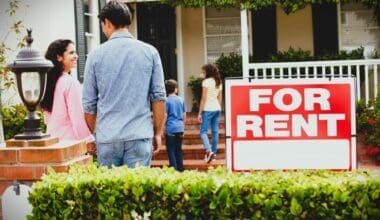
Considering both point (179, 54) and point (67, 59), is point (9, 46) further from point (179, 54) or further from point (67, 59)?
point (67, 59)

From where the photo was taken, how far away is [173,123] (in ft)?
33.3

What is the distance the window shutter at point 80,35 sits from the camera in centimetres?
1190

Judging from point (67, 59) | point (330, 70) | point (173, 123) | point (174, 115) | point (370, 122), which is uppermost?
point (67, 59)

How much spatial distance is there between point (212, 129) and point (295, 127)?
702 cm

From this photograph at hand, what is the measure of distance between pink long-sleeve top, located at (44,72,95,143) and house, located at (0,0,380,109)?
8.49m

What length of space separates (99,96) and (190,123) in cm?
796

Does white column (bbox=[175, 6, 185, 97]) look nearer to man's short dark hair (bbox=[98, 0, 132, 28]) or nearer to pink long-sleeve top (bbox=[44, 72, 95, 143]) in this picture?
pink long-sleeve top (bbox=[44, 72, 95, 143])

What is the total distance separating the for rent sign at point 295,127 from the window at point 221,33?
1086 centimetres

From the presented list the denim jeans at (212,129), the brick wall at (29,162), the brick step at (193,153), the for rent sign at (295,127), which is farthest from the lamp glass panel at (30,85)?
the brick step at (193,153)

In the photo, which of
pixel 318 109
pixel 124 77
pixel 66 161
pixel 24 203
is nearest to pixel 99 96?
pixel 124 77

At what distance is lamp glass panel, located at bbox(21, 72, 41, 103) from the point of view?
16.6 ft

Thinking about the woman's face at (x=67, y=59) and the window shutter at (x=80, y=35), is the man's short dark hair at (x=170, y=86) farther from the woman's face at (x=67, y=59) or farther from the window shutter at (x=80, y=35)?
the woman's face at (x=67, y=59)

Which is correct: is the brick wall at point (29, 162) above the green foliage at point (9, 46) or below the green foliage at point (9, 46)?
below

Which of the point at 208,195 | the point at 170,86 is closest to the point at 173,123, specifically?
the point at 170,86
